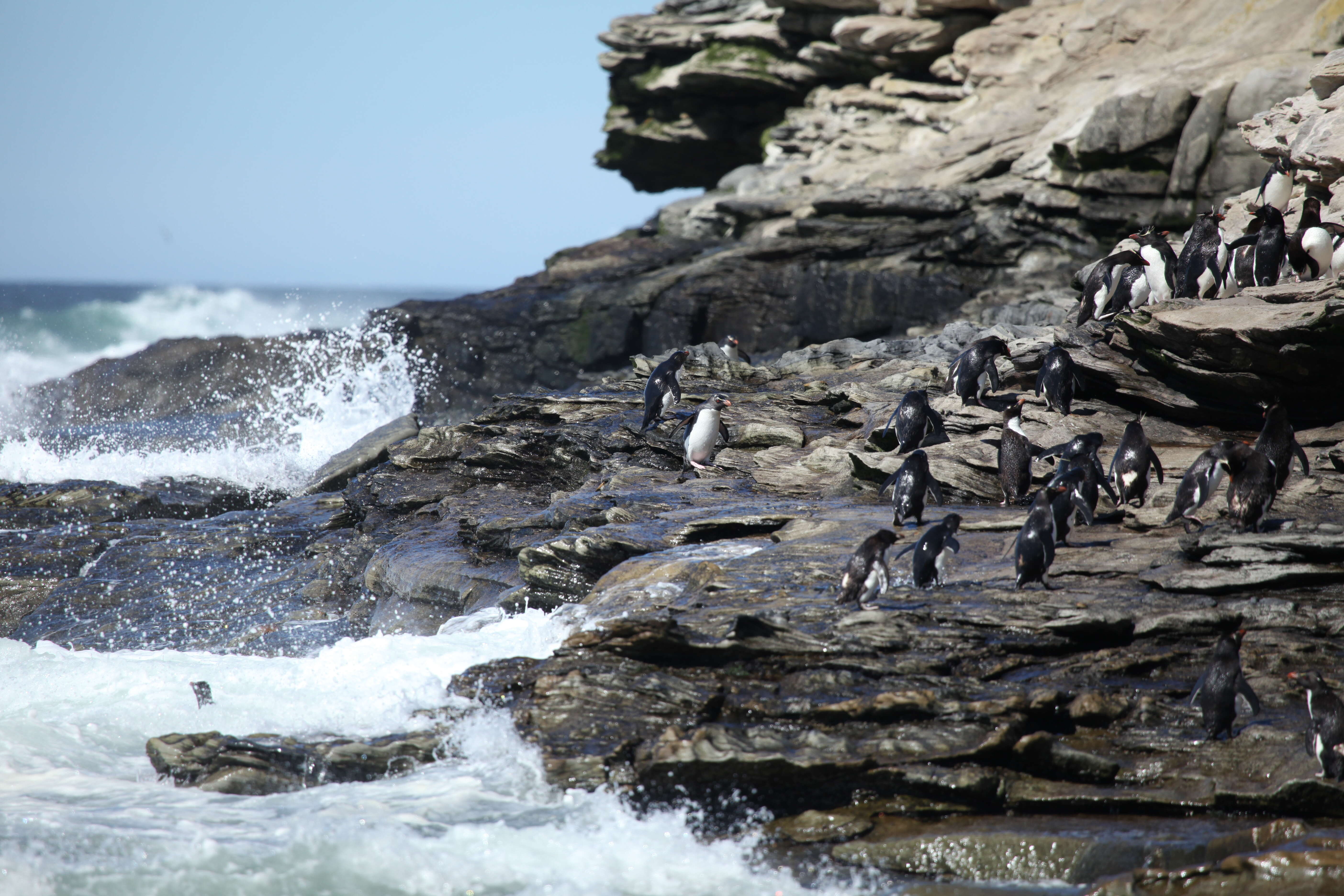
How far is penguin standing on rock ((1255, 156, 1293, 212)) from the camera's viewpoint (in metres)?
12.6

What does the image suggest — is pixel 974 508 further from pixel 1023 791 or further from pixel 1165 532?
pixel 1023 791

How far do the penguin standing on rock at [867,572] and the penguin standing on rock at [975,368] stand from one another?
3987mm

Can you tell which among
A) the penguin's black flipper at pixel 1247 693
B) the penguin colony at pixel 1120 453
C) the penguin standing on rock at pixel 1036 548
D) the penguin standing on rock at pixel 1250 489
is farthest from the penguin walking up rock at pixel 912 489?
the penguin's black flipper at pixel 1247 693

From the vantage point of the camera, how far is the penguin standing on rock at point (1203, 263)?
36.5 ft

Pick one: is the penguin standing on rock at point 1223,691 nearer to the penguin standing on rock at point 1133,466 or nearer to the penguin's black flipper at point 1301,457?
the penguin standing on rock at point 1133,466

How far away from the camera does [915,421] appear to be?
9617 millimetres


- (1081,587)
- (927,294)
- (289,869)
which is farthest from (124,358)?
(1081,587)

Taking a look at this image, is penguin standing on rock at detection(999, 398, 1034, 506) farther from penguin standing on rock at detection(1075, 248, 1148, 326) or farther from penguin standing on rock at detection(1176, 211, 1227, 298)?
penguin standing on rock at detection(1176, 211, 1227, 298)

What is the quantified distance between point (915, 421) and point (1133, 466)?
2150mm

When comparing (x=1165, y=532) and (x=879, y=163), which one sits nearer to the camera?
(x=1165, y=532)

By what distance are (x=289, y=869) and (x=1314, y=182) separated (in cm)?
1356

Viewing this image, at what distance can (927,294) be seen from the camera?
74.2ft

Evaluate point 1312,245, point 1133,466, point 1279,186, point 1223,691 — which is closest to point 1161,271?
point 1312,245

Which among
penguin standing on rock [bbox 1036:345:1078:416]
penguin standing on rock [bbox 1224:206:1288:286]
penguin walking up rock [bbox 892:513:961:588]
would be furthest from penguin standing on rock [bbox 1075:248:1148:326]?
penguin walking up rock [bbox 892:513:961:588]
